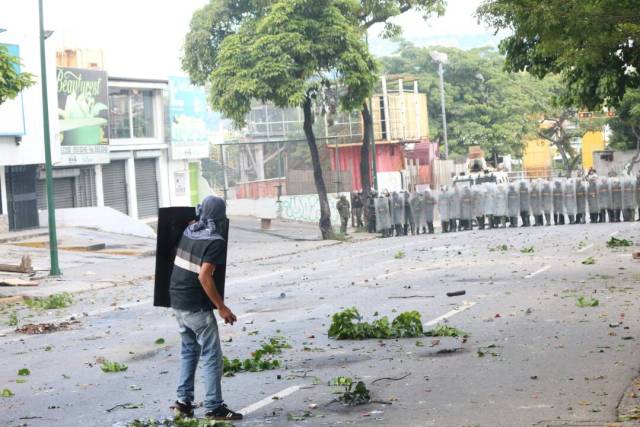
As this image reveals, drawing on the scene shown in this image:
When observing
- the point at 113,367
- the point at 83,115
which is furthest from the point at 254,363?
the point at 83,115

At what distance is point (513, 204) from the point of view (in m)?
39.9

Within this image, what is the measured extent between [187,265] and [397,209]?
32.9 meters

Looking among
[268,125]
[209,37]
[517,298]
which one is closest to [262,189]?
[268,125]

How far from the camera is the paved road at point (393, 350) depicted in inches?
355

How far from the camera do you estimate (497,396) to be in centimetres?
920

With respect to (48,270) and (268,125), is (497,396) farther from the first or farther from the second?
(268,125)

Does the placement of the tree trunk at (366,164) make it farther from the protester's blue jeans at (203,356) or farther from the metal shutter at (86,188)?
the protester's blue jeans at (203,356)

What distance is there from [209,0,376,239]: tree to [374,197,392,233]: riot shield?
165 inches

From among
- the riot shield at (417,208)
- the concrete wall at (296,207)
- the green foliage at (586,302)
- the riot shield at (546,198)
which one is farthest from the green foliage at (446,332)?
the concrete wall at (296,207)

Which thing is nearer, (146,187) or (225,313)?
(225,313)

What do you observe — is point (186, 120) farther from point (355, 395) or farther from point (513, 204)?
point (355, 395)

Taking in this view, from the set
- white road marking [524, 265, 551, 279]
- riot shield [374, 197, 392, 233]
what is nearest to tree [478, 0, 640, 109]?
white road marking [524, 265, 551, 279]

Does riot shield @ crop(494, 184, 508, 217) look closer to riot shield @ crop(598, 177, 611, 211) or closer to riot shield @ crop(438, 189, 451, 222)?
riot shield @ crop(438, 189, 451, 222)

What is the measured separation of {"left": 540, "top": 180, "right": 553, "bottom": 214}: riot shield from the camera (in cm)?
3944
